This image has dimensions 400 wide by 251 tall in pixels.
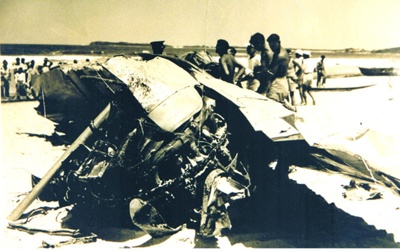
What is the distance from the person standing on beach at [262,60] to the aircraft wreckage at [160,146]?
2.14 feet

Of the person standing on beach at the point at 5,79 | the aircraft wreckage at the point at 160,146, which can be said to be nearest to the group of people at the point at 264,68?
the aircraft wreckage at the point at 160,146

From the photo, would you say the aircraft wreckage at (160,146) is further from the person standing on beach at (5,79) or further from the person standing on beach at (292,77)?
the person standing on beach at (292,77)

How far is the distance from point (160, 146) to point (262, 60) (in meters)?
2.17

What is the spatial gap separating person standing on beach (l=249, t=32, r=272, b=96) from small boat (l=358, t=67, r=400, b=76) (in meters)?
1.76

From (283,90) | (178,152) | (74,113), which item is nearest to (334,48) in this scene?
(283,90)

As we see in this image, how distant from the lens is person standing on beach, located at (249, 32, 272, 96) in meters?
5.31

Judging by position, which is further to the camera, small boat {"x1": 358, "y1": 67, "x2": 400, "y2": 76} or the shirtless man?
small boat {"x1": 358, "y1": 67, "x2": 400, "y2": 76}

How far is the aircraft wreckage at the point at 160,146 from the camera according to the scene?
13.7ft

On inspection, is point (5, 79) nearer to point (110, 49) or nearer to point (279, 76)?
point (110, 49)

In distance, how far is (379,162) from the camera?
15.5 ft

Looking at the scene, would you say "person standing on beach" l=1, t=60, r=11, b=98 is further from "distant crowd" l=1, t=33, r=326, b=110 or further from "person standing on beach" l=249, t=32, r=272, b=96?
"person standing on beach" l=249, t=32, r=272, b=96

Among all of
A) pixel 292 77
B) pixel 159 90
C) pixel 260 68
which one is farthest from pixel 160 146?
pixel 292 77

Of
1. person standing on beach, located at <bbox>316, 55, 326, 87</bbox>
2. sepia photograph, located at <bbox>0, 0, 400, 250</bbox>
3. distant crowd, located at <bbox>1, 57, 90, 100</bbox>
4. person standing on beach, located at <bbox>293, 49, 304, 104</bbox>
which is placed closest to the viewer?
sepia photograph, located at <bbox>0, 0, 400, 250</bbox>

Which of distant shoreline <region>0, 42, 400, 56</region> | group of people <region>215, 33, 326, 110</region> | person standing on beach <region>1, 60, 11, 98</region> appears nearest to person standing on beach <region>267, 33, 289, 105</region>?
group of people <region>215, 33, 326, 110</region>
